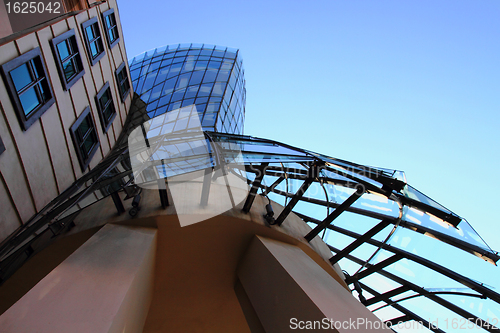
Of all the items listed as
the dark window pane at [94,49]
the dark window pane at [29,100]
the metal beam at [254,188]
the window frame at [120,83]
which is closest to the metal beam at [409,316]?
the metal beam at [254,188]

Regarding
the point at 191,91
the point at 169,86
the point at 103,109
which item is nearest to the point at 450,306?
the point at 103,109

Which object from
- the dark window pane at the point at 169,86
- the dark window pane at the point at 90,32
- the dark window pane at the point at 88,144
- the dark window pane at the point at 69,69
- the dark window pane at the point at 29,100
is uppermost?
the dark window pane at the point at 90,32

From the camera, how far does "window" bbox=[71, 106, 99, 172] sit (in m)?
15.5

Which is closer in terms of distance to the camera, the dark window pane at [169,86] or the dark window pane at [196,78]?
the dark window pane at [169,86]

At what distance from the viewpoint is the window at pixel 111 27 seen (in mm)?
19884

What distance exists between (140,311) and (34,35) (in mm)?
12035

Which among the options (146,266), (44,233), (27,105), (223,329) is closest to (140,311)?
(146,266)

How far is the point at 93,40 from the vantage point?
17.8m

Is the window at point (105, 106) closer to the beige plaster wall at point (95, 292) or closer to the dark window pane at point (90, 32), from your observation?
the dark window pane at point (90, 32)

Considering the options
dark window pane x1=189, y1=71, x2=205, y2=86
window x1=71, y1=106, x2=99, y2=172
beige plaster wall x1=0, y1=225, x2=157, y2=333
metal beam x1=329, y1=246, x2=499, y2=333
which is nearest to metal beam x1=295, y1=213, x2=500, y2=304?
metal beam x1=329, y1=246, x2=499, y2=333

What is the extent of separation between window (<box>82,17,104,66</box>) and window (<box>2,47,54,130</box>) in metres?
5.45

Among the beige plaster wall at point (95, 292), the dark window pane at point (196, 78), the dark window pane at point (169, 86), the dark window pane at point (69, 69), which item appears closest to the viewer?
the beige plaster wall at point (95, 292)

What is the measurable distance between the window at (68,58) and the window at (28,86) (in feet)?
4.76

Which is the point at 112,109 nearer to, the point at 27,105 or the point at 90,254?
the point at 27,105
